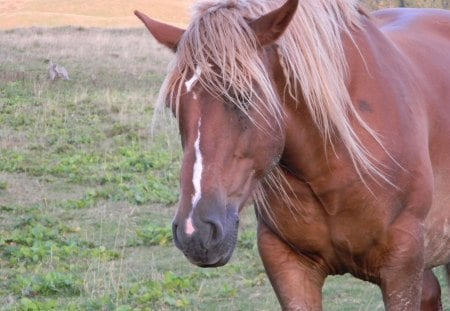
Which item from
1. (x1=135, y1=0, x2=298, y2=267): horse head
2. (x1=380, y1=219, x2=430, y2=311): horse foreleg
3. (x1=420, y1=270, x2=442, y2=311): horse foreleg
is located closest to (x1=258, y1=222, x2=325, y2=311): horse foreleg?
(x1=380, y1=219, x2=430, y2=311): horse foreleg

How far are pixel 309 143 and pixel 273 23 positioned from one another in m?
0.59

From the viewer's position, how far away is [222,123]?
10.2ft

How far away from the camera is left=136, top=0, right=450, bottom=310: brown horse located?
3105 mm

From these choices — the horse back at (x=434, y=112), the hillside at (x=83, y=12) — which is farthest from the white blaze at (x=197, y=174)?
the hillside at (x=83, y=12)

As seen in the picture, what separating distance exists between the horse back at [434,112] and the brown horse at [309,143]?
1 centimetres

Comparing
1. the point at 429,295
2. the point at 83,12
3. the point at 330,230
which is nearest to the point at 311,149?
the point at 330,230

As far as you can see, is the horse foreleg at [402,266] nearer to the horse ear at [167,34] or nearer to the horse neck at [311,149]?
the horse neck at [311,149]

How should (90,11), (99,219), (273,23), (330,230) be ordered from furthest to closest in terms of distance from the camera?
(90,11) < (99,219) < (330,230) < (273,23)

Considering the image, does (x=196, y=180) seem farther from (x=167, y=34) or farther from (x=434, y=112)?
(x=434, y=112)

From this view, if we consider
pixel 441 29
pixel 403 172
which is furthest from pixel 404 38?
pixel 403 172

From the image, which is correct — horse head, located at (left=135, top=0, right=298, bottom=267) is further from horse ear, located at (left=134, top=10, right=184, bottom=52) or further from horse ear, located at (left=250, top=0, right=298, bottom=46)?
horse ear, located at (left=134, top=10, right=184, bottom=52)

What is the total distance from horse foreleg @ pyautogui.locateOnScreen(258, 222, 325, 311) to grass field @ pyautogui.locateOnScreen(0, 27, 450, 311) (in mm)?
688

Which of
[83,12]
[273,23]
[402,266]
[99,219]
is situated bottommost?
[83,12]

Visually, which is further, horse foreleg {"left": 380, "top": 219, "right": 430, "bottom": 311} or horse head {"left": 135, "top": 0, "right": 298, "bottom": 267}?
horse foreleg {"left": 380, "top": 219, "right": 430, "bottom": 311}
